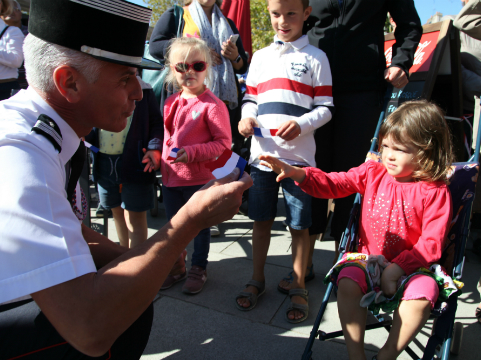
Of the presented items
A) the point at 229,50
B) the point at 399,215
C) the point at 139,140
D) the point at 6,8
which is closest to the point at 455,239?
the point at 399,215

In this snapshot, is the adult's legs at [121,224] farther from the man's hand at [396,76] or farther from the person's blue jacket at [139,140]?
the man's hand at [396,76]

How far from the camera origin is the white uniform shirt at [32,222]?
3.00 feet

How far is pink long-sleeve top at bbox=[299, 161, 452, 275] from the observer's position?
1844mm

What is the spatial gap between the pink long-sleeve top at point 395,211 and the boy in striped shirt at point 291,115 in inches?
14.5

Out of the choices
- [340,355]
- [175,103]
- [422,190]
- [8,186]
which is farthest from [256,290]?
[8,186]

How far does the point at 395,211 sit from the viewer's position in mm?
2016

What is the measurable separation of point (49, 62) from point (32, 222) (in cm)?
60

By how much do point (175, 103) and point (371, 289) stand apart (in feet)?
6.45

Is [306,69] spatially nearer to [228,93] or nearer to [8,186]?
[228,93]

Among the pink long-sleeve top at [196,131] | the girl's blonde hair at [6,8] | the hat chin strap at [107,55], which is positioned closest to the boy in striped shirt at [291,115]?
the pink long-sleeve top at [196,131]

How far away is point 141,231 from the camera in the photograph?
10.1ft

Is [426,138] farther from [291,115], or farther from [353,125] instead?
[291,115]

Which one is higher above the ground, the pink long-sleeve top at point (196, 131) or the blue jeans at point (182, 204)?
the pink long-sleeve top at point (196, 131)

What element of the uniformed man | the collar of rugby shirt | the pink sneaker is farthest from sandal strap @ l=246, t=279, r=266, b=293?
the collar of rugby shirt
